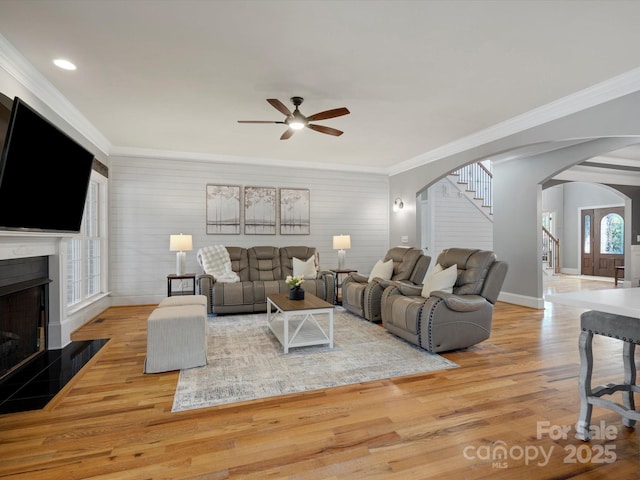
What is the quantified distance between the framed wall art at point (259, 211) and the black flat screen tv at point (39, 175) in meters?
3.01

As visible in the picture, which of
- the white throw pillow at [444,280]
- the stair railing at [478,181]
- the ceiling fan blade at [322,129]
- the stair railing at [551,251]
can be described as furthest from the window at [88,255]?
the stair railing at [551,251]

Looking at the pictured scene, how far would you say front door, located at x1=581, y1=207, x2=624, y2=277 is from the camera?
10.0 metres

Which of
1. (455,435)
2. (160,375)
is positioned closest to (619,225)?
(455,435)

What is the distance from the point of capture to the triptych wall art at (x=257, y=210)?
20.9ft

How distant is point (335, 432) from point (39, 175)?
3.14 meters

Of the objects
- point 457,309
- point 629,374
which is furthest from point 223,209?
point 629,374

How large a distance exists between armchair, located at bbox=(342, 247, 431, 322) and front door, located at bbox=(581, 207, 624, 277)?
8.49m

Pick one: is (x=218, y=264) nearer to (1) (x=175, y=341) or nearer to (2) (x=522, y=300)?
(1) (x=175, y=341)

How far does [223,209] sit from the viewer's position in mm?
6402

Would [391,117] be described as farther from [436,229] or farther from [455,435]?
[436,229]

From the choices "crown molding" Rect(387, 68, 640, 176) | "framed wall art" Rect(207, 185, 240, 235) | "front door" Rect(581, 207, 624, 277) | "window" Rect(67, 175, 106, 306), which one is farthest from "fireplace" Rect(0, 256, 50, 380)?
"front door" Rect(581, 207, 624, 277)

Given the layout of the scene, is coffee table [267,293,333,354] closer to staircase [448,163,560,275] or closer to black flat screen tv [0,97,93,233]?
black flat screen tv [0,97,93,233]

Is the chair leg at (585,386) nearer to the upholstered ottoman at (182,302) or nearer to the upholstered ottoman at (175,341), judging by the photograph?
the upholstered ottoman at (175,341)

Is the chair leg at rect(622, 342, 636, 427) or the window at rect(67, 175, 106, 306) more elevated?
the window at rect(67, 175, 106, 306)
